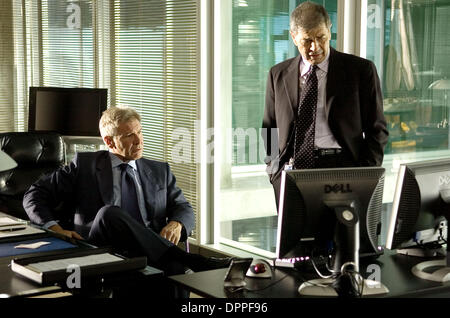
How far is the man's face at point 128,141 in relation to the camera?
387 cm

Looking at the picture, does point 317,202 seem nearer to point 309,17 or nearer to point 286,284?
point 286,284

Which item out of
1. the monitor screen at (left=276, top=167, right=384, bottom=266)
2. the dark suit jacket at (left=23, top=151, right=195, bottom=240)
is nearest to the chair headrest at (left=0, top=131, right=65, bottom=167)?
the dark suit jacket at (left=23, top=151, right=195, bottom=240)

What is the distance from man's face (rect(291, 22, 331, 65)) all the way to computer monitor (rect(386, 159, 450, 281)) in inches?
40.4

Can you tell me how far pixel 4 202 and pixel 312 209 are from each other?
127 inches

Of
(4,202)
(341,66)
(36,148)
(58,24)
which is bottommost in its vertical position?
(4,202)

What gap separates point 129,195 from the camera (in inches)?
154

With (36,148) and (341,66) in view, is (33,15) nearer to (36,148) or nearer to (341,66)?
(36,148)

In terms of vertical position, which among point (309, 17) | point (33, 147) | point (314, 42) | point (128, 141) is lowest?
point (33, 147)

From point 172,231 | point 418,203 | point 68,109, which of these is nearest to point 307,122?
point 172,231

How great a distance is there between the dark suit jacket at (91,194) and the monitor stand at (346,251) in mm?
1360

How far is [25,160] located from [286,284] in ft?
9.98

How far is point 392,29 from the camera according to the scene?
14.6ft

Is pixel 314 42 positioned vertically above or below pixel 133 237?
above
